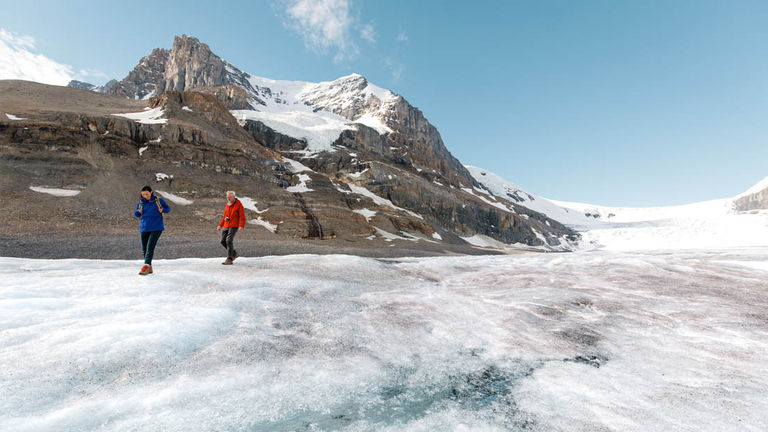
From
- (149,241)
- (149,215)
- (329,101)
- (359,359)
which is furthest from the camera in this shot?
(329,101)

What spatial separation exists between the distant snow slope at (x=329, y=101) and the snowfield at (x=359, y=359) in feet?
282

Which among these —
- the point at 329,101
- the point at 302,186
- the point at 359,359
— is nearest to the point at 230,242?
the point at 359,359

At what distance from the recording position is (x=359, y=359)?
11.2 ft

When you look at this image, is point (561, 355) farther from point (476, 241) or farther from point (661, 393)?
point (476, 241)

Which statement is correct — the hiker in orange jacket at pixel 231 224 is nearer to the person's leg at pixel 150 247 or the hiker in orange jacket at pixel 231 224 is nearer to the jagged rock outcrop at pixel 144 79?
the person's leg at pixel 150 247

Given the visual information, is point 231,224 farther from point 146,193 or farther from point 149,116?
point 149,116

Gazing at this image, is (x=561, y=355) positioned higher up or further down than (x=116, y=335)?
further down

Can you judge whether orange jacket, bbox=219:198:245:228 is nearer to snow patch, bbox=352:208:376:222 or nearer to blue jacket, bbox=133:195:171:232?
blue jacket, bbox=133:195:171:232

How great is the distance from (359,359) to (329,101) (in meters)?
163

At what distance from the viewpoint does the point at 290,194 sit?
39344mm

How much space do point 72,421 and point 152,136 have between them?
4420cm

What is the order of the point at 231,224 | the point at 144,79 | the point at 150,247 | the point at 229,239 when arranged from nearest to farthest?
the point at 150,247
the point at 229,239
the point at 231,224
the point at 144,79

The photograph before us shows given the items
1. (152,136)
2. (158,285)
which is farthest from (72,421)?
(152,136)

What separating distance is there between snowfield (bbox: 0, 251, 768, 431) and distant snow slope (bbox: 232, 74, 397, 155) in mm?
86004
